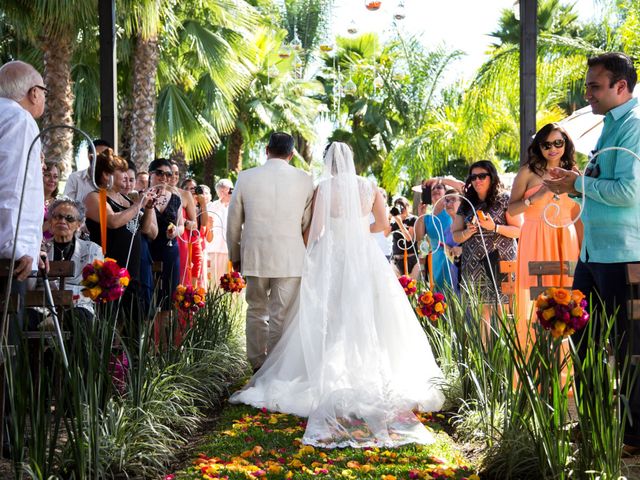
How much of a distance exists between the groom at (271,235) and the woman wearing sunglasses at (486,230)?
1335mm

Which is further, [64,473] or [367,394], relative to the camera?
[367,394]

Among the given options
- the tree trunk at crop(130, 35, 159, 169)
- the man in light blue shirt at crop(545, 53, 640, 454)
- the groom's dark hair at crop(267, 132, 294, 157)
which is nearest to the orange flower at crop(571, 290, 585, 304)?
the man in light blue shirt at crop(545, 53, 640, 454)

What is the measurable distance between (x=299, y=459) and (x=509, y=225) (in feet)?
10.8

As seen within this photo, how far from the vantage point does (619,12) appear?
2120 centimetres

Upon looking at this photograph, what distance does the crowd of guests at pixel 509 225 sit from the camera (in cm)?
566

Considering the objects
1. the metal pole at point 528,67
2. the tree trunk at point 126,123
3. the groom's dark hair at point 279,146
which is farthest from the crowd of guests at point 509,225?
the tree trunk at point 126,123

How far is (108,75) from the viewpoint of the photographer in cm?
768

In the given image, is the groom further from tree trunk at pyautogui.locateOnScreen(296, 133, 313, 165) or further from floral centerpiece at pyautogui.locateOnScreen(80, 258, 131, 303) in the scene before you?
tree trunk at pyautogui.locateOnScreen(296, 133, 313, 165)

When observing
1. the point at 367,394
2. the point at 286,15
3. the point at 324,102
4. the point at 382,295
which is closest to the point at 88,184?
the point at 382,295

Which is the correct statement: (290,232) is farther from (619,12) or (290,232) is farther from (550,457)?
(619,12)

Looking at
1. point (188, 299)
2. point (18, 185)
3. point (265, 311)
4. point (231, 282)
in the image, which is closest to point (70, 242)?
point (188, 299)

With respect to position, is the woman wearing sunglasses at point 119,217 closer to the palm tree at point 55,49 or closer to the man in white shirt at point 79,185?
the man in white shirt at point 79,185

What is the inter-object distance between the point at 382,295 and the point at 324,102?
32.4 m

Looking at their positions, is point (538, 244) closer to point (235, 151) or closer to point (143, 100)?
point (143, 100)
